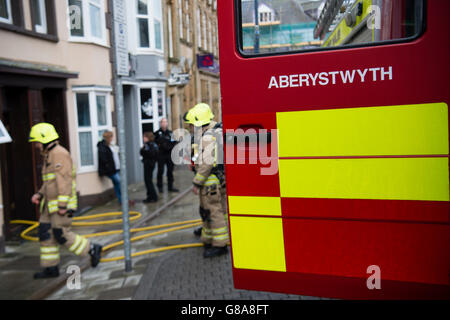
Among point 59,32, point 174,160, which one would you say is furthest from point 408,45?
point 174,160

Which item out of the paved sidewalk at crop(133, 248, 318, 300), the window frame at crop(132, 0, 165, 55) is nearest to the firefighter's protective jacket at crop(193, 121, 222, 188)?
the paved sidewalk at crop(133, 248, 318, 300)

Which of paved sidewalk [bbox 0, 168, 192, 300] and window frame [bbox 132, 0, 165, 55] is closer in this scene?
paved sidewalk [bbox 0, 168, 192, 300]

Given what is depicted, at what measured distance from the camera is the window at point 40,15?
8.72 m

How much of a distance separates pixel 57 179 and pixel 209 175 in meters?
1.85

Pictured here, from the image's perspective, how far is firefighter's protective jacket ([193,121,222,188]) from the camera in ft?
18.2

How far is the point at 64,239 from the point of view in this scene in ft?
18.5

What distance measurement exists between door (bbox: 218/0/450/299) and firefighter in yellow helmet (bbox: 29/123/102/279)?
359 cm

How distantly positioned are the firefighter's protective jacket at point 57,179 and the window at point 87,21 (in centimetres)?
492

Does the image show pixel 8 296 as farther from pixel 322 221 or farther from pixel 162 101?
pixel 162 101

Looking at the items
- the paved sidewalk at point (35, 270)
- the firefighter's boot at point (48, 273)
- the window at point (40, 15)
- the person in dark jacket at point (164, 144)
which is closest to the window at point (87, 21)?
the window at point (40, 15)

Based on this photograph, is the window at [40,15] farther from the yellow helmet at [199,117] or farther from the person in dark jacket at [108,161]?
the yellow helmet at [199,117]

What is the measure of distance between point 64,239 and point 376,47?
467 cm

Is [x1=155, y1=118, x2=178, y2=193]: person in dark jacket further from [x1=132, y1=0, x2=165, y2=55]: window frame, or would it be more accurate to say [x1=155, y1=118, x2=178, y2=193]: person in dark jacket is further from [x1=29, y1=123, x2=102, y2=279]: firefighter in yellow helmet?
[x1=29, y1=123, x2=102, y2=279]: firefighter in yellow helmet

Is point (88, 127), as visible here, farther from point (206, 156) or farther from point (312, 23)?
point (312, 23)
